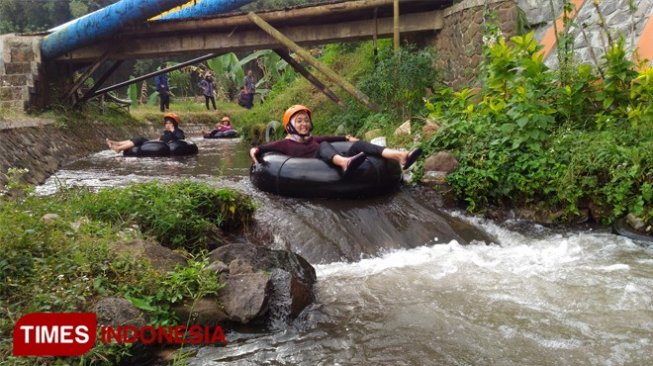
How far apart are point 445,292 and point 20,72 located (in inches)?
473

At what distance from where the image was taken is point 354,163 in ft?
19.0

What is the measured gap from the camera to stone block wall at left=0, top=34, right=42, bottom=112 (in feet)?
38.6

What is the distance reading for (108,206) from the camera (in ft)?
14.7

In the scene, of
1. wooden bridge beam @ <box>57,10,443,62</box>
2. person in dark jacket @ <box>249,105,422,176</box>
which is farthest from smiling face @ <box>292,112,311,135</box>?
wooden bridge beam @ <box>57,10,443,62</box>

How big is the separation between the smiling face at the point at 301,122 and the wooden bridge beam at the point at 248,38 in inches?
183

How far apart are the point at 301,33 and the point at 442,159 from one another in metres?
5.73

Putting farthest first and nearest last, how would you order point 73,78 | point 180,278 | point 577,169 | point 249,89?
point 249,89 < point 73,78 < point 577,169 < point 180,278

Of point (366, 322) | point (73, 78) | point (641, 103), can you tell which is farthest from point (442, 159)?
point (73, 78)

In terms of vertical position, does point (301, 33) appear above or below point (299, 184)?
above

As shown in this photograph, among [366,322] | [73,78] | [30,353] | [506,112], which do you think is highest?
[73,78]

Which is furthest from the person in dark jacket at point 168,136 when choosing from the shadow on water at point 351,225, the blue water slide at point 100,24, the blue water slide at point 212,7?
the shadow on water at point 351,225

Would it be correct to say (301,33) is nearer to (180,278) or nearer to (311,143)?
(311,143)

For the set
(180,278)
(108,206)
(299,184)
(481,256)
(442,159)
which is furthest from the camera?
(442,159)

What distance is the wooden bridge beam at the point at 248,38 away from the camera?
10562 millimetres
